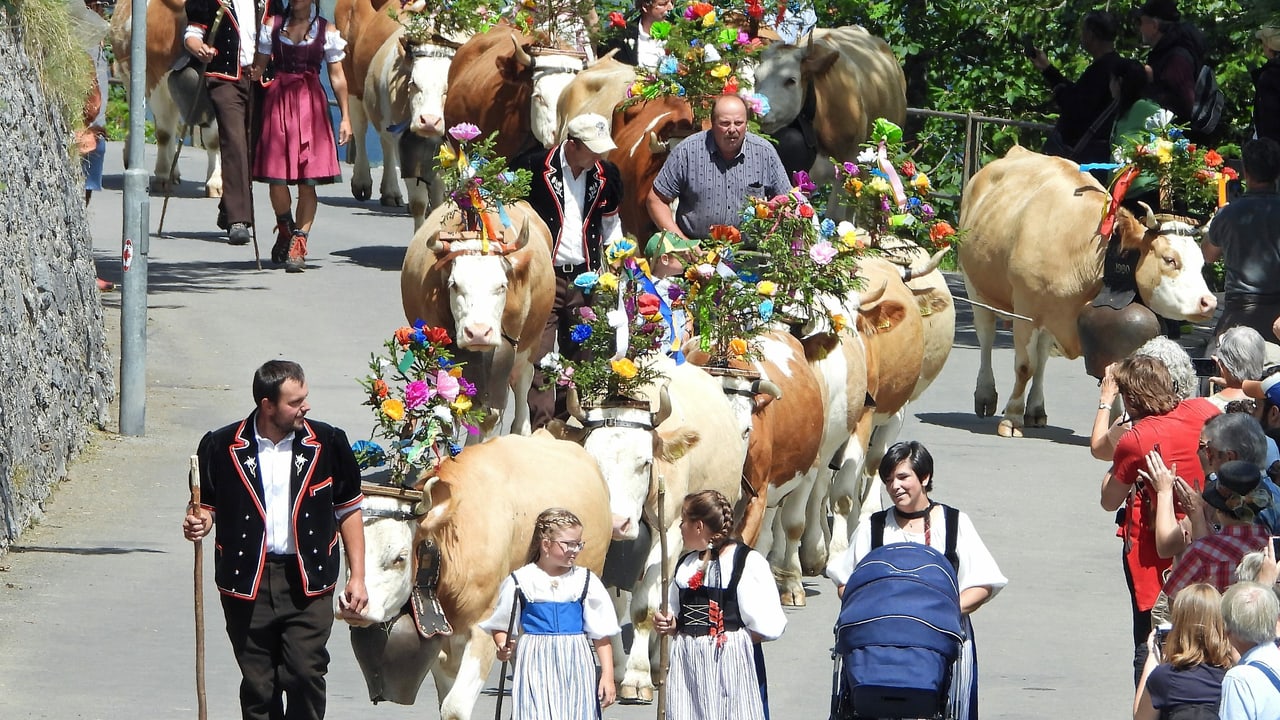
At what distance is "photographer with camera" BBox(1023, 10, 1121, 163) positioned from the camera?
53.9 ft

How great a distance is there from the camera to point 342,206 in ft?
78.2

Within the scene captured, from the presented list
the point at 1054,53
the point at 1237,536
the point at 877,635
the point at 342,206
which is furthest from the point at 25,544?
the point at 1054,53

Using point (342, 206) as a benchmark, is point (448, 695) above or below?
above

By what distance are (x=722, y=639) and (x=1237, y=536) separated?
184cm

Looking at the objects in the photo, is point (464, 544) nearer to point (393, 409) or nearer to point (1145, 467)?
point (393, 409)

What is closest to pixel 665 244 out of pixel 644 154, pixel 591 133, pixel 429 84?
pixel 591 133

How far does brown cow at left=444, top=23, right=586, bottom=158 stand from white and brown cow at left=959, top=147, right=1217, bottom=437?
11.0ft

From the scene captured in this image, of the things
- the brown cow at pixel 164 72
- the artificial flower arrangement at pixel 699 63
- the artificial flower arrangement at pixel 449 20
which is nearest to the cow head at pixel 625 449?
the artificial flower arrangement at pixel 699 63

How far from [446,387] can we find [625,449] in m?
0.82

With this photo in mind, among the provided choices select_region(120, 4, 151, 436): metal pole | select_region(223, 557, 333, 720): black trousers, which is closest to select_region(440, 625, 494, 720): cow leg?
select_region(223, 557, 333, 720): black trousers

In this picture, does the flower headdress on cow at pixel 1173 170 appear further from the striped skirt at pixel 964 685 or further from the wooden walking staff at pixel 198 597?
the wooden walking staff at pixel 198 597

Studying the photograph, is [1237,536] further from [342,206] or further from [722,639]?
[342,206]

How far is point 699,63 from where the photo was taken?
13734 mm

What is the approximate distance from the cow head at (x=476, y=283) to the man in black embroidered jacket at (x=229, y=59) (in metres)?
7.58
